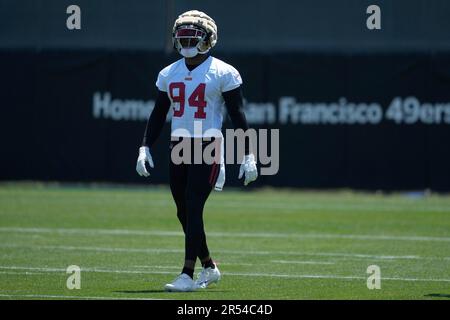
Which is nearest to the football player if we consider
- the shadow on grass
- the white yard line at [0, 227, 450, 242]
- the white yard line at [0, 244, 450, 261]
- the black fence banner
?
the shadow on grass

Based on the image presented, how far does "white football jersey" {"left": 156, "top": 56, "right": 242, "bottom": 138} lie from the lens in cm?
918

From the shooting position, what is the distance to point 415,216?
16734 millimetres

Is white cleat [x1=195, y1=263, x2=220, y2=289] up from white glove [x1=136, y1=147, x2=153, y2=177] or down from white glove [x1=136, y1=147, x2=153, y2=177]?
down

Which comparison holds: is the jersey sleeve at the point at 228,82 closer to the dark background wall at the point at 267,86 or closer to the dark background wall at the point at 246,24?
the dark background wall at the point at 267,86

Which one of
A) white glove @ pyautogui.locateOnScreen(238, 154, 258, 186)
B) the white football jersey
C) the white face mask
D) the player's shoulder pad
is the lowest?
white glove @ pyautogui.locateOnScreen(238, 154, 258, 186)

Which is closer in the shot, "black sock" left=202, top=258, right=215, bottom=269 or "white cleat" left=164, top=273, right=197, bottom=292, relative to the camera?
"white cleat" left=164, top=273, right=197, bottom=292

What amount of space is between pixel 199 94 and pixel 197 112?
150 millimetres

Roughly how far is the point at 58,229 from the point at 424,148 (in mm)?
8420

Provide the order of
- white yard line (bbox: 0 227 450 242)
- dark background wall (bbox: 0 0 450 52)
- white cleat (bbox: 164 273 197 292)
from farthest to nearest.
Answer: dark background wall (bbox: 0 0 450 52) → white yard line (bbox: 0 227 450 242) → white cleat (bbox: 164 273 197 292)

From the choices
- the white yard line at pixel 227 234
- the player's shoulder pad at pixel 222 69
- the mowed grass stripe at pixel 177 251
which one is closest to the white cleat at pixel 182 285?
the player's shoulder pad at pixel 222 69

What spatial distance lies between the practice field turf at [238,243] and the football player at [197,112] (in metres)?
0.58

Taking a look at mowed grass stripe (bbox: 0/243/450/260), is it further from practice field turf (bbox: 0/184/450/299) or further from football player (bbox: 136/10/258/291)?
football player (bbox: 136/10/258/291)

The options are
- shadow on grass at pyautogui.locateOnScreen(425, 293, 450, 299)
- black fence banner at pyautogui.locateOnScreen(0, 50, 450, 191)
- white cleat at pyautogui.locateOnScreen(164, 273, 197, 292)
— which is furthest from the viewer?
black fence banner at pyautogui.locateOnScreen(0, 50, 450, 191)
